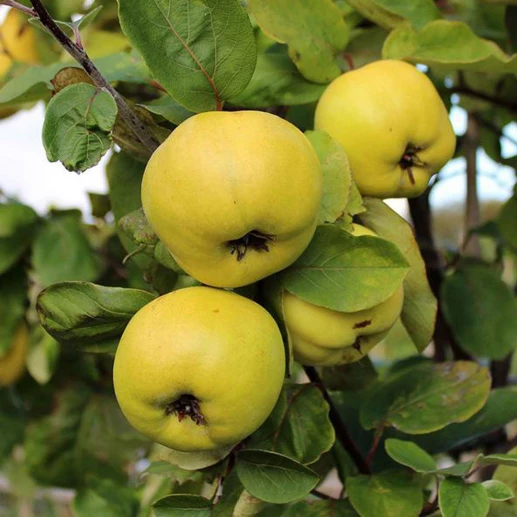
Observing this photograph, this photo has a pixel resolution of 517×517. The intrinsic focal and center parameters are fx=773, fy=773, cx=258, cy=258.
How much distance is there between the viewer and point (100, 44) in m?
1.06

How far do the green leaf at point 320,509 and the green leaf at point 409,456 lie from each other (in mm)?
71

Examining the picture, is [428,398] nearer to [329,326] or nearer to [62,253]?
[329,326]

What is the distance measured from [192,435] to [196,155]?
195mm

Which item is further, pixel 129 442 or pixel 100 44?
pixel 129 442

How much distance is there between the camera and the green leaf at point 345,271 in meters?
0.56

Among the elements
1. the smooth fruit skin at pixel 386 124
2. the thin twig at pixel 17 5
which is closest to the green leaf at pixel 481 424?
the smooth fruit skin at pixel 386 124

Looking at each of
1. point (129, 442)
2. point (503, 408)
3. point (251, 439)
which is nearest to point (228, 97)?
point (251, 439)

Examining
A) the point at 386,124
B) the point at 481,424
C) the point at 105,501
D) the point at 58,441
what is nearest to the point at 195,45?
the point at 386,124

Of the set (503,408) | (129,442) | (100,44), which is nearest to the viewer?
(503,408)

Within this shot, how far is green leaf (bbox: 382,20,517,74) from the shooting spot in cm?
72

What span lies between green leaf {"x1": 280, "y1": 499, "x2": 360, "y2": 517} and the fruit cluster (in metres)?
0.17

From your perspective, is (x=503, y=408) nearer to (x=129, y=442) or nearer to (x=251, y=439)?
(x=251, y=439)

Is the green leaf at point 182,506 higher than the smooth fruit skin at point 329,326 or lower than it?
lower

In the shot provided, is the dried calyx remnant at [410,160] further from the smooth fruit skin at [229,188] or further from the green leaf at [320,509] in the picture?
the green leaf at [320,509]
